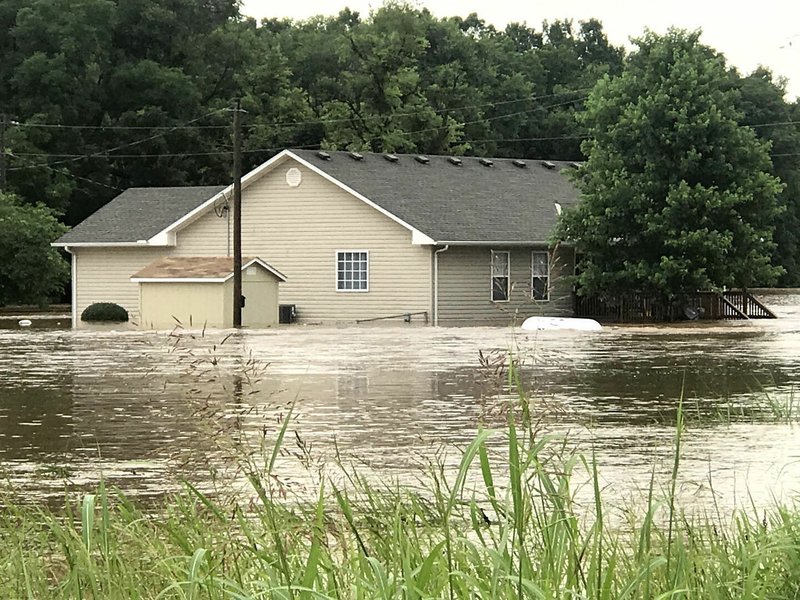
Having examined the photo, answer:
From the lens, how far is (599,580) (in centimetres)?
601

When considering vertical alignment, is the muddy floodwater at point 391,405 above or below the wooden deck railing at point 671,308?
below

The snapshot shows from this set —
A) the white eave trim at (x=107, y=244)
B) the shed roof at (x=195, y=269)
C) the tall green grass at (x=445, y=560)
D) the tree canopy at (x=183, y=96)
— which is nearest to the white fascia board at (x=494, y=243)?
the shed roof at (x=195, y=269)

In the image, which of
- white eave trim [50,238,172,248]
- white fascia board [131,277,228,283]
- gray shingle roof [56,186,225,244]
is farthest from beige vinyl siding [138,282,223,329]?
gray shingle roof [56,186,225,244]

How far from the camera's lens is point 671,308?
164 feet

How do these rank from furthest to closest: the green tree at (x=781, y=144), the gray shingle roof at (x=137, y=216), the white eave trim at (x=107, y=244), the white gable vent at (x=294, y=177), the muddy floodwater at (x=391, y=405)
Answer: the green tree at (x=781, y=144), the gray shingle roof at (x=137, y=216), the white eave trim at (x=107, y=244), the white gable vent at (x=294, y=177), the muddy floodwater at (x=391, y=405)

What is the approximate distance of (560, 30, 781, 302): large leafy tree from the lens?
4734cm

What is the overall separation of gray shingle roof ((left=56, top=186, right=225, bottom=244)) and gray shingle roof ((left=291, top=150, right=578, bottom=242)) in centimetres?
563

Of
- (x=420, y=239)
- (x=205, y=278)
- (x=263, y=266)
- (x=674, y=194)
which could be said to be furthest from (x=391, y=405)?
(x=674, y=194)

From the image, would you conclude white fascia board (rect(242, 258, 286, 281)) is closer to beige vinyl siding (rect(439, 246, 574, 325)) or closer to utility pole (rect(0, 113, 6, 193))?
beige vinyl siding (rect(439, 246, 574, 325))

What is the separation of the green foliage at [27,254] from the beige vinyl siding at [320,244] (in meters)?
10.4

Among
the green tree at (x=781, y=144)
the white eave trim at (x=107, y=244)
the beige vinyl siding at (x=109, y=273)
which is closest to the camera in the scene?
the white eave trim at (x=107, y=244)

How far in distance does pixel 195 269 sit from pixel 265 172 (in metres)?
4.73

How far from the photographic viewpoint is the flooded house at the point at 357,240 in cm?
4825

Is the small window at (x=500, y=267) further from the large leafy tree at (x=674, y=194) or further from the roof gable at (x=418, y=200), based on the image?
the large leafy tree at (x=674, y=194)
